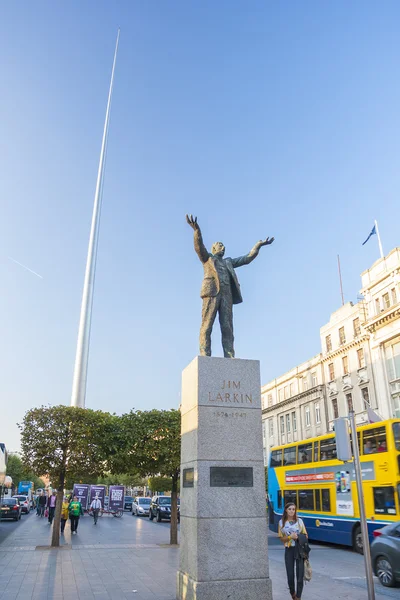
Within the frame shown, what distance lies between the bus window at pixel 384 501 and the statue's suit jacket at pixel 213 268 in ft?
32.4

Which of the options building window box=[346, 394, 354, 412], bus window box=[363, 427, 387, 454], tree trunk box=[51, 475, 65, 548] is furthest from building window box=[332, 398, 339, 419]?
tree trunk box=[51, 475, 65, 548]

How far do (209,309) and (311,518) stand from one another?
1528 cm

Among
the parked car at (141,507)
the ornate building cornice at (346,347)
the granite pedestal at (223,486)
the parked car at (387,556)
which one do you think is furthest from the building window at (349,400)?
the granite pedestal at (223,486)

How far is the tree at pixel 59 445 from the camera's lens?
20406mm

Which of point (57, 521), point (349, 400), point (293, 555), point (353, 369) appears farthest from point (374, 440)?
point (349, 400)

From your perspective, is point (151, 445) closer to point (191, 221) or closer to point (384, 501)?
point (384, 501)

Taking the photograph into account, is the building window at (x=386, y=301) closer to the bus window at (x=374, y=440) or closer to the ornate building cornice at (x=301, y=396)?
the ornate building cornice at (x=301, y=396)

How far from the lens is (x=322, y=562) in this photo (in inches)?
619

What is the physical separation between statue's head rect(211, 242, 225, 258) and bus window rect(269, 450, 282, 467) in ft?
56.0

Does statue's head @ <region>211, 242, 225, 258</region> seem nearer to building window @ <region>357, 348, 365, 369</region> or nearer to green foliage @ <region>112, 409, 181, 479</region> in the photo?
green foliage @ <region>112, 409, 181, 479</region>

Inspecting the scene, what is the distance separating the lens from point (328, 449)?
67.6 ft

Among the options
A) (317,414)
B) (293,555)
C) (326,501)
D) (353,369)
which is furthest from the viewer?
(317,414)

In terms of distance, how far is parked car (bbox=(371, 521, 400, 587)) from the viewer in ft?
37.3

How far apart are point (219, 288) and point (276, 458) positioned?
57.8 ft
